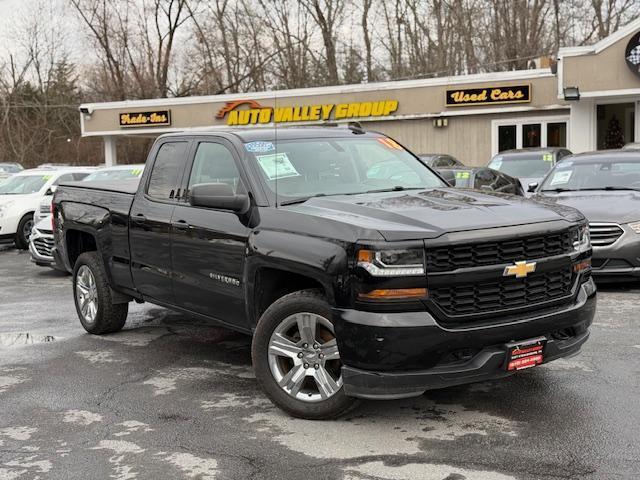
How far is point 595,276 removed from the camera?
870 cm

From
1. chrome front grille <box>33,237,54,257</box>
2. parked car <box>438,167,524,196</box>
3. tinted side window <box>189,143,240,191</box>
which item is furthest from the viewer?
parked car <box>438,167,524,196</box>

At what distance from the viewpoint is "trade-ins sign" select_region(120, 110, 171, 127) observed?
3139cm

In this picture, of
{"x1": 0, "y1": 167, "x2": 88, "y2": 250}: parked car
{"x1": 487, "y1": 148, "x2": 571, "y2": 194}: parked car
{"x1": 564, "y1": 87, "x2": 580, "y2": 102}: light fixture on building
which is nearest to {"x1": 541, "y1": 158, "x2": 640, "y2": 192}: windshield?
{"x1": 487, "y1": 148, "x2": 571, "y2": 194}: parked car

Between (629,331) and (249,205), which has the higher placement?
(249,205)

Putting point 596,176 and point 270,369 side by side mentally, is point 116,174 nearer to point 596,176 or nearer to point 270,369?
point 596,176

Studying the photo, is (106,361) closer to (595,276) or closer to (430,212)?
(430,212)

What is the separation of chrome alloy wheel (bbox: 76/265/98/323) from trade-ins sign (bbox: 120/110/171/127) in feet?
80.1

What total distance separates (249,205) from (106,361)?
7.21 feet

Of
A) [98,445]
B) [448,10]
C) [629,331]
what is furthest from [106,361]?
[448,10]

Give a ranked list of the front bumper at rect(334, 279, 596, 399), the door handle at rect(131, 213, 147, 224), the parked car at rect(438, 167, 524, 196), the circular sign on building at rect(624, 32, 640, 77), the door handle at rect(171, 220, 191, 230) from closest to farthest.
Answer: the front bumper at rect(334, 279, 596, 399) < the door handle at rect(171, 220, 191, 230) < the door handle at rect(131, 213, 147, 224) < the parked car at rect(438, 167, 524, 196) < the circular sign on building at rect(624, 32, 640, 77)

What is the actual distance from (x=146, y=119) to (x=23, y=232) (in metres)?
17.6

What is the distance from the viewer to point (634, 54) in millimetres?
20969

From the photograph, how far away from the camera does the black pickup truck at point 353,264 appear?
4.28m

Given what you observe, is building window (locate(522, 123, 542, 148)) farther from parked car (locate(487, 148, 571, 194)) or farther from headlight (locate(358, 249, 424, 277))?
headlight (locate(358, 249, 424, 277))
